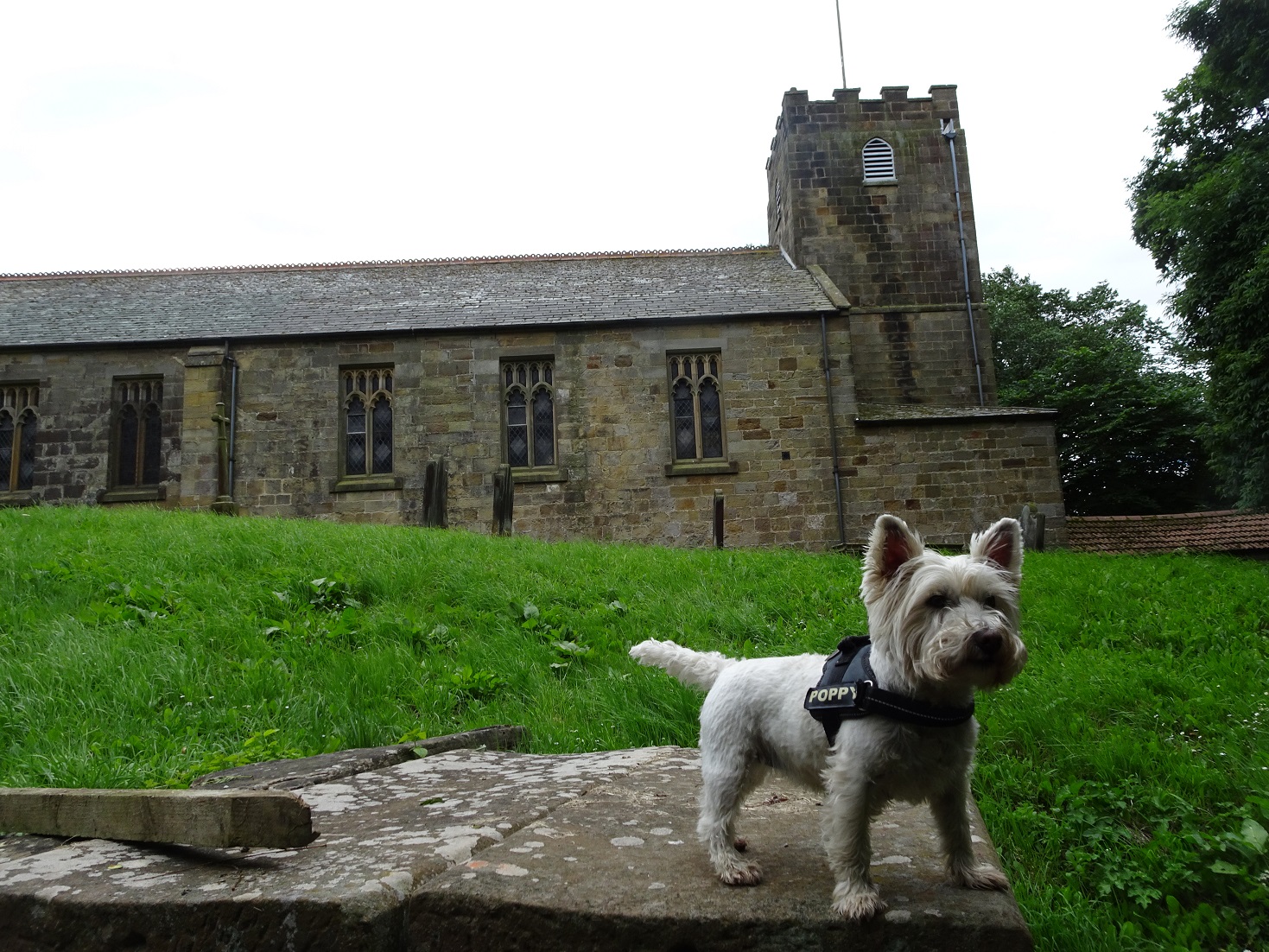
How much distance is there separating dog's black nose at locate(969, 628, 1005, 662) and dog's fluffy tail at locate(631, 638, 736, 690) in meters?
0.93

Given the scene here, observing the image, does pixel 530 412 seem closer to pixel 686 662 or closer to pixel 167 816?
pixel 686 662

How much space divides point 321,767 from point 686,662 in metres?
1.75

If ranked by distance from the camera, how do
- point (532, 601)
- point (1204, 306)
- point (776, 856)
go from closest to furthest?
point (776, 856), point (532, 601), point (1204, 306)

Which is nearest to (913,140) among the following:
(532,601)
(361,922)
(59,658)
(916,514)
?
(916,514)

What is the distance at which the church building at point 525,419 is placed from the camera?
19.2 meters

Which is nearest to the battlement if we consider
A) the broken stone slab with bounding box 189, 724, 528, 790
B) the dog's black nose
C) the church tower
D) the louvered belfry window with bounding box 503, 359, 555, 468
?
the church tower

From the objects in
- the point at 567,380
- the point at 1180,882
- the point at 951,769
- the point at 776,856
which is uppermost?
the point at 567,380

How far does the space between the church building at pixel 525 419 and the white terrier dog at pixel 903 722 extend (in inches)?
640

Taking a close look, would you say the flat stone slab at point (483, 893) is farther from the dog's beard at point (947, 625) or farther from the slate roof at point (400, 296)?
the slate roof at point (400, 296)

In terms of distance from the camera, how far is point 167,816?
2.39 m

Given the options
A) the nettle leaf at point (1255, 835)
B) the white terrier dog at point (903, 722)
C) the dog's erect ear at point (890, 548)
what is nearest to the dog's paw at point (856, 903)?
the white terrier dog at point (903, 722)

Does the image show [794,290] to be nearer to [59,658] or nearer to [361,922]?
[59,658]

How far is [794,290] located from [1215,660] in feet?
56.3

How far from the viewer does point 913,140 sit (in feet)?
79.2
